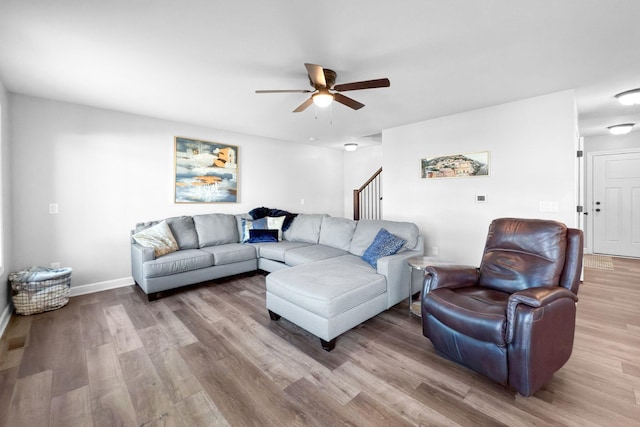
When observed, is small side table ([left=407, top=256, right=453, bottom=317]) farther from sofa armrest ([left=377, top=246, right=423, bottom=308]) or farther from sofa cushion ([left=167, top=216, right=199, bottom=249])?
sofa cushion ([left=167, top=216, right=199, bottom=249])

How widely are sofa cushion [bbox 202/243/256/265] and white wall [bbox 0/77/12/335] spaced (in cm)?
194

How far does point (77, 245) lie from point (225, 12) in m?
3.49

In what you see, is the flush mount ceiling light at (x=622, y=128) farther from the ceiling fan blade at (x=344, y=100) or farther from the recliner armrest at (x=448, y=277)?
the ceiling fan blade at (x=344, y=100)

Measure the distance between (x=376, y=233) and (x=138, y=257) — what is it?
3.00 m

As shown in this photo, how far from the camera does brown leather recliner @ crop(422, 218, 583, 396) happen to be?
5.33 feet

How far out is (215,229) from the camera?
429 centimetres

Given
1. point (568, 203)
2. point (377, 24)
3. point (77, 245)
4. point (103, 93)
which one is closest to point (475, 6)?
point (377, 24)

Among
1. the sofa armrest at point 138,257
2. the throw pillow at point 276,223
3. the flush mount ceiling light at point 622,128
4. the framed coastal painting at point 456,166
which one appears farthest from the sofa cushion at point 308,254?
the flush mount ceiling light at point 622,128

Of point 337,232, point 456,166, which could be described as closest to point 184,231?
point 337,232

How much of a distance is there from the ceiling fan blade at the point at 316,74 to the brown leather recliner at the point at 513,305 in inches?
72.8

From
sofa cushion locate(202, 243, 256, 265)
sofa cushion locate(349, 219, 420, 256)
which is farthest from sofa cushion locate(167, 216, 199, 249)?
sofa cushion locate(349, 219, 420, 256)

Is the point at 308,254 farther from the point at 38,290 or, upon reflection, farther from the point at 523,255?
the point at 38,290

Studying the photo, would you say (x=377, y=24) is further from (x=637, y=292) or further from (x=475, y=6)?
(x=637, y=292)

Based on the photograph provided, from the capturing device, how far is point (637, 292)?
3391 millimetres
